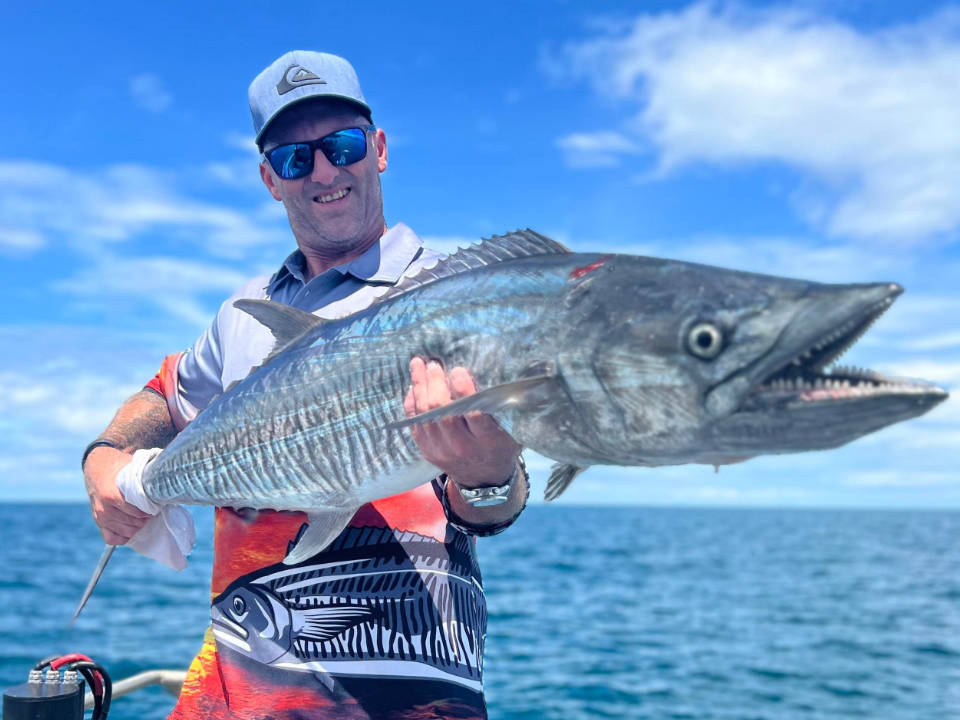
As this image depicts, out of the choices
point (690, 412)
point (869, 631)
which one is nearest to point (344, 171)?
point (690, 412)

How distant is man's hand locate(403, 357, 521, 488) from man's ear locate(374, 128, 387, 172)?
1.86 metres

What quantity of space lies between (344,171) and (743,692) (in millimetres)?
15811

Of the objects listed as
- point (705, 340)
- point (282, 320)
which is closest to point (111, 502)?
point (282, 320)

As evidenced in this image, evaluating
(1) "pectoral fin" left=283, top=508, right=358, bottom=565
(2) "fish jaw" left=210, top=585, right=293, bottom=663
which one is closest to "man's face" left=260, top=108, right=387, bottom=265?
(1) "pectoral fin" left=283, top=508, right=358, bottom=565

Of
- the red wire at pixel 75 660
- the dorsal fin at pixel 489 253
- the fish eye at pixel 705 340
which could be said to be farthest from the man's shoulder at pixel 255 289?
the fish eye at pixel 705 340

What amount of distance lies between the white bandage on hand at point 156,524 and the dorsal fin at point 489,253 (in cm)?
143

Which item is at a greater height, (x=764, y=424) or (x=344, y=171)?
(x=344, y=171)

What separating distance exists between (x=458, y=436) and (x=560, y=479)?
0.37 metres

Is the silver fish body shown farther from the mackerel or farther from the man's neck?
the man's neck

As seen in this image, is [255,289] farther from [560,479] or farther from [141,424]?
[560,479]

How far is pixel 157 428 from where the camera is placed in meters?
4.07

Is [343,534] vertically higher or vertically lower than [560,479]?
lower

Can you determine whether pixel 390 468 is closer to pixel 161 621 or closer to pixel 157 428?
pixel 157 428

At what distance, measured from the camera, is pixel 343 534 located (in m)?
3.29
